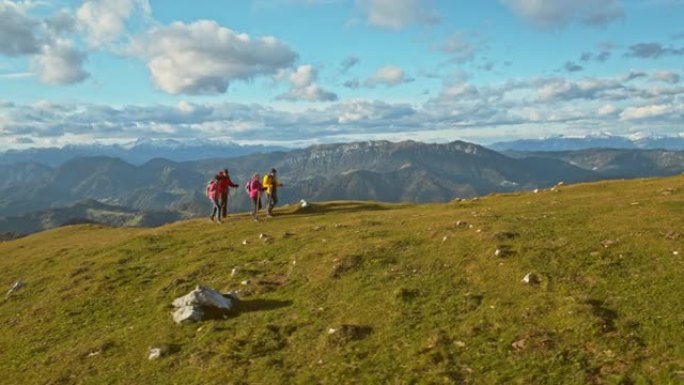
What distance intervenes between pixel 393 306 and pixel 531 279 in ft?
20.2

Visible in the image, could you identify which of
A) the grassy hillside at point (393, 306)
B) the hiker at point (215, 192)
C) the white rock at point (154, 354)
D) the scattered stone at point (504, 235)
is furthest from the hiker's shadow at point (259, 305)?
the hiker at point (215, 192)

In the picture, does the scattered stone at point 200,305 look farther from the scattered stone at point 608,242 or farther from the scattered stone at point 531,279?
the scattered stone at point 608,242

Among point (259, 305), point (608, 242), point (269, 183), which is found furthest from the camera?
point (269, 183)

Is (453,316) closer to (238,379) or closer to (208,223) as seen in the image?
(238,379)

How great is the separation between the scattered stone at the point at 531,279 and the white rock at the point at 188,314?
14.5 m

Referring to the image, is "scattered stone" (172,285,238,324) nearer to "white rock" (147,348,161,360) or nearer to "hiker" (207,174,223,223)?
"white rock" (147,348,161,360)

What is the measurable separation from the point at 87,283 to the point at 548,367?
28457mm

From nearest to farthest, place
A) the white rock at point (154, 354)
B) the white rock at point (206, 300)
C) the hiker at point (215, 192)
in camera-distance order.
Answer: the white rock at point (154, 354), the white rock at point (206, 300), the hiker at point (215, 192)

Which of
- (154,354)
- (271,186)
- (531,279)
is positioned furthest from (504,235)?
(271,186)

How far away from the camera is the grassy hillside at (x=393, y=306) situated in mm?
20172

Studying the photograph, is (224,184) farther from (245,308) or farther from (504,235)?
(504,235)

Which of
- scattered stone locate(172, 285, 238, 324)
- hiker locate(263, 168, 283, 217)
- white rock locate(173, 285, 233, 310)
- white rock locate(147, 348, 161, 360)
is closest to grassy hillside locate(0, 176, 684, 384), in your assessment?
white rock locate(147, 348, 161, 360)

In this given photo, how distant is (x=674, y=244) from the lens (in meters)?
28.0

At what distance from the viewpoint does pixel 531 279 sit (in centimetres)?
2592
